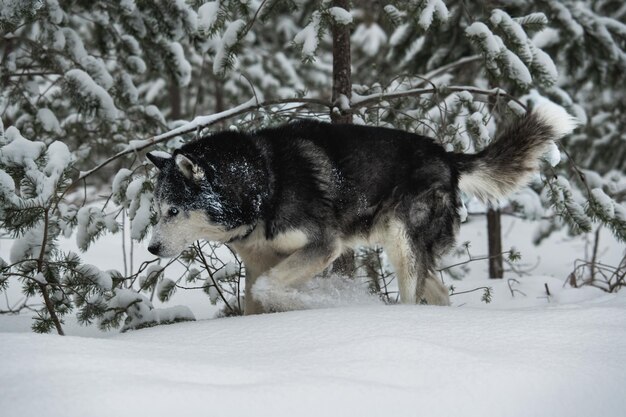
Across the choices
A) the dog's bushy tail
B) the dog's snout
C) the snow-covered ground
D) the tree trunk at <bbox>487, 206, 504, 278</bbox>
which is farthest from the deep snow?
the tree trunk at <bbox>487, 206, 504, 278</bbox>

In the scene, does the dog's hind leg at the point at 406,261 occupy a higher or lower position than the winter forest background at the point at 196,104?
lower

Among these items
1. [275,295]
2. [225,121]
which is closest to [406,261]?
[275,295]

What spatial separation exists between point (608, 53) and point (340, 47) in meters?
4.02

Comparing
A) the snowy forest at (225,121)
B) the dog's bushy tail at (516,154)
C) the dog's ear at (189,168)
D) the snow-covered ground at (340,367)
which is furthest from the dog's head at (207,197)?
the dog's bushy tail at (516,154)

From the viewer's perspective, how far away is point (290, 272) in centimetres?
470

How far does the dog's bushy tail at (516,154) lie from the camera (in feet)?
16.4

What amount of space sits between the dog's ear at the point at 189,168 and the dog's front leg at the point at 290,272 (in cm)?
88

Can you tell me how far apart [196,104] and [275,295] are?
11.2ft

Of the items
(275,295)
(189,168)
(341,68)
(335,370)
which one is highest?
(341,68)

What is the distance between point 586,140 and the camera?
36.4 ft

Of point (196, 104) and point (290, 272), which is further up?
point (196, 104)

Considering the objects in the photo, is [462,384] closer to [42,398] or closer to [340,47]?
[42,398]

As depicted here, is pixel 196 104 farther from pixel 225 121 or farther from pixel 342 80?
pixel 342 80

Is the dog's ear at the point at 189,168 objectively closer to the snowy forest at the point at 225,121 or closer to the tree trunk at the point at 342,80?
the snowy forest at the point at 225,121
